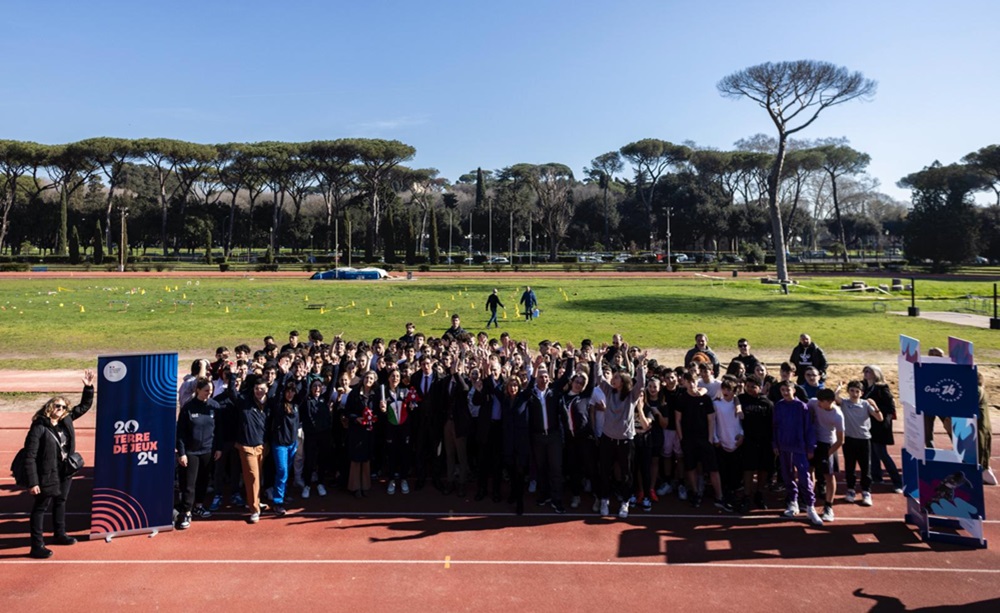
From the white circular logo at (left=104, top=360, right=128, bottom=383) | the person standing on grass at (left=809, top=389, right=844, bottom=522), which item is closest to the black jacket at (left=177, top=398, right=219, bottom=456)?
the white circular logo at (left=104, top=360, right=128, bottom=383)

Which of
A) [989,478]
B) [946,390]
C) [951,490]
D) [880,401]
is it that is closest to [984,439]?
[989,478]

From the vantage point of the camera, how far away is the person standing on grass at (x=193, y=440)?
756 cm

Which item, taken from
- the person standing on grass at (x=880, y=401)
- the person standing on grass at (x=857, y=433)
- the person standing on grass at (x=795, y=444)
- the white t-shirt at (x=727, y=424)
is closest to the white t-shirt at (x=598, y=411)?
the white t-shirt at (x=727, y=424)

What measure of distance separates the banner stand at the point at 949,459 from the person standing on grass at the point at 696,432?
2152mm

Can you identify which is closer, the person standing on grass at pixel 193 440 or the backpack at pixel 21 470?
the backpack at pixel 21 470

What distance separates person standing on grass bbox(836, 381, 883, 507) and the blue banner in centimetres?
840

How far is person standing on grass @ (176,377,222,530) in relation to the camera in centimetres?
756

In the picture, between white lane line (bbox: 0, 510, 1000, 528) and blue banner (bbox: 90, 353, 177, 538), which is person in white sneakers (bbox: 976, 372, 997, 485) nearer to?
white lane line (bbox: 0, 510, 1000, 528)

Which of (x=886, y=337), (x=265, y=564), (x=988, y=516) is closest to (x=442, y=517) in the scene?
(x=265, y=564)

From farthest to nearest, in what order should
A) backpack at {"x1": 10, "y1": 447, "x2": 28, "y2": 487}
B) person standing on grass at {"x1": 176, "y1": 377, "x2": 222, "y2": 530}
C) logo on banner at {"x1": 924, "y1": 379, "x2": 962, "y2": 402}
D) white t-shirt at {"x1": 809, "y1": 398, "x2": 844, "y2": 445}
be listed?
1. white t-shirt at {"x1": 809, "y1": 398, "x2": 844, "y2": 445}
2. person standing on grass at {"x1": 176, "y1": 377, "x2": 222, "y2": 530}
3. logo on banner at {"x1": 924, "y1": 379, "x2": 962, "y2": 402}
4. backpack at {"x1": 10, "y1": 447, "x2": 28, "y2": 487}

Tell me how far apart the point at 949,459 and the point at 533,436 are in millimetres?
4796

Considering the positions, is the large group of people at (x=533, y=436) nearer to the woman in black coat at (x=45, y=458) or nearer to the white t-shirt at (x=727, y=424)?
the white t-shirt at (x=727, y=424)

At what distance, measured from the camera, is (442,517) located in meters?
7.89

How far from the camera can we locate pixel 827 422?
7.72 meters
